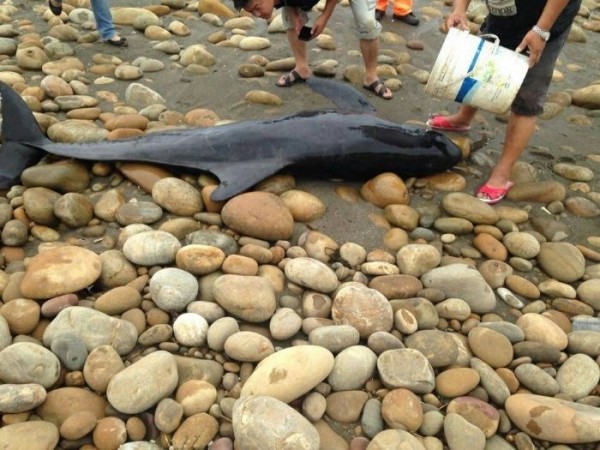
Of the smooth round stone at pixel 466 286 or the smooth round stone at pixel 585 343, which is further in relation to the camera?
the smooth round stone at pixel 466 286

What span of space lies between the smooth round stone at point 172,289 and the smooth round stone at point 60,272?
358 millimetres

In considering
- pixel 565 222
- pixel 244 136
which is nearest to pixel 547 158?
pixel 565 222

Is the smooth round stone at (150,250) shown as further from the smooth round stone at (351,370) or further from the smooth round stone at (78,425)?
the smooth round stone at (351,370)

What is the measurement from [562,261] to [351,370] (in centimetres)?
167

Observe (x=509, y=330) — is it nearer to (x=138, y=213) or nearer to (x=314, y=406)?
(x=314, y=406)

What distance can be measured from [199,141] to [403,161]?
145 centimetres

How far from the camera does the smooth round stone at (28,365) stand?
230 cm

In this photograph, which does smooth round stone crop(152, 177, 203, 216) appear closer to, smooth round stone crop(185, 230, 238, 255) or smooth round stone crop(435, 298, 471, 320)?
smooth round stone crop(185, 230, 238, 255)

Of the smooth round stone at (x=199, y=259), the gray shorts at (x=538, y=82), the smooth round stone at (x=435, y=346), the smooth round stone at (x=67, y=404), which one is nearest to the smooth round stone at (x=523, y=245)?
the gray shorts at (x=538, y=82)

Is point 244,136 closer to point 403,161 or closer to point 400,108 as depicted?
point 403,161

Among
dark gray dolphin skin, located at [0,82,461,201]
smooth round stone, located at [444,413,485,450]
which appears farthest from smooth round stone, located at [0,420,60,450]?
dark gray dolphin skin, located at [0,82,461,201]

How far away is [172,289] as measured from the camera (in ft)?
9.09

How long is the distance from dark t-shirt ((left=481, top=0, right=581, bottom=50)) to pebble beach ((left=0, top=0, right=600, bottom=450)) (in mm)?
918

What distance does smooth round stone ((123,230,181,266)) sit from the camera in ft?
9.87
